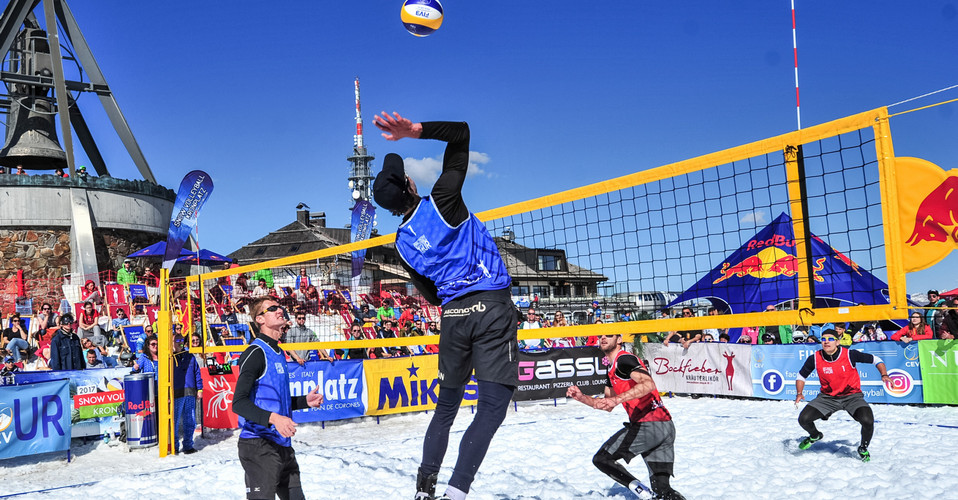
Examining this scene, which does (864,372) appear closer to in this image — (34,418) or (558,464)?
(558,464)

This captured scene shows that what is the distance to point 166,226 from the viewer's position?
22875 millimetres

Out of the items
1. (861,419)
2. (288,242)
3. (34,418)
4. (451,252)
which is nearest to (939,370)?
(861,419)

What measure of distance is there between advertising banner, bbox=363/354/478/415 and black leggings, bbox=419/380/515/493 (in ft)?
24.8

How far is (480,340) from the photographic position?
2914 millimetres

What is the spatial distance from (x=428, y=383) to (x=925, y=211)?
8586 mm

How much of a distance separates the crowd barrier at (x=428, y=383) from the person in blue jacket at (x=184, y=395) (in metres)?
0.86

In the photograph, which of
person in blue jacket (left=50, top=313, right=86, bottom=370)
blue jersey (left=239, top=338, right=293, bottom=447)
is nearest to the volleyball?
blue jersey (left=239, top=338, right=293, bottom=447)

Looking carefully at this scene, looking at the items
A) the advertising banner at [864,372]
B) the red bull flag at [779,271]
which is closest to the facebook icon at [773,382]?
the advertising banner at [864,372]

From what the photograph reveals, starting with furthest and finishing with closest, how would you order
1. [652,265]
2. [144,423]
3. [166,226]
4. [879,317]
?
[166,226]
[144,423]
[652,265]
[879,317]

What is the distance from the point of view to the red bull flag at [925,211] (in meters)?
3.14

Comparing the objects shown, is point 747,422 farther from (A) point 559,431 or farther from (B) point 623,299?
(B) point 623,299

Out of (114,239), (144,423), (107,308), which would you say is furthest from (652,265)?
(114,239)

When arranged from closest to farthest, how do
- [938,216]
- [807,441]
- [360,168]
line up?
[938,216], [807,441], [360,168]

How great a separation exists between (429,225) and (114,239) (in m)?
21.3
